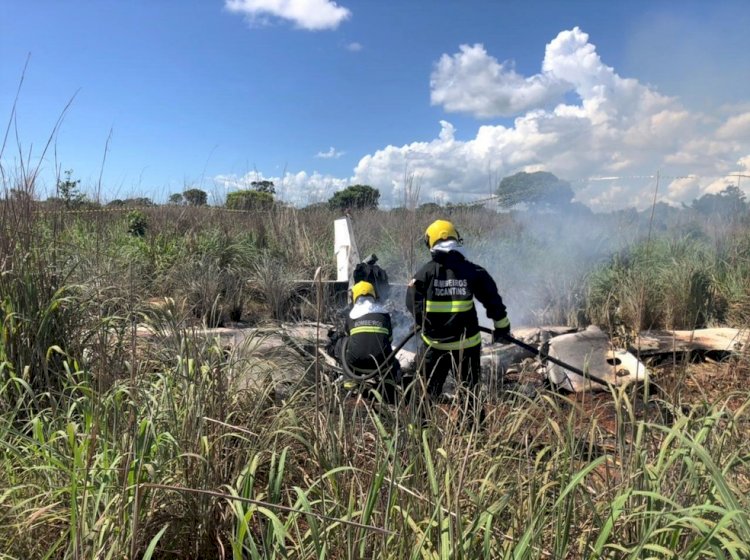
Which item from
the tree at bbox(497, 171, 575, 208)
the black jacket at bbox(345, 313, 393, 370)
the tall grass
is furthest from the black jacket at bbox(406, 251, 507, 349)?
the tree at bbox(497, 171, 575, 208)

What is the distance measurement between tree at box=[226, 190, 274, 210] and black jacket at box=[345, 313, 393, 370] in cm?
774

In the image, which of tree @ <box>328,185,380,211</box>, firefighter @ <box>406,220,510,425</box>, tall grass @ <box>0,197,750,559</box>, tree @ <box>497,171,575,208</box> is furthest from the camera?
tree @ <box>328,185,380,211</box>

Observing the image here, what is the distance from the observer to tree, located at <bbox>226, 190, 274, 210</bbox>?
39.1ft

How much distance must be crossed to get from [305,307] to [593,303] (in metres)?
4.22

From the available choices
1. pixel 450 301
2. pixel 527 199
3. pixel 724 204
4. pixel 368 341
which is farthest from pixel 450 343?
pixel 724 204

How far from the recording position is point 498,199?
1041cm

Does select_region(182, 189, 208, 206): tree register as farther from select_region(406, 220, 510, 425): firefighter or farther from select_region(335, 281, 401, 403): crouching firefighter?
select_region(406, 220, 510, 425): firefighter

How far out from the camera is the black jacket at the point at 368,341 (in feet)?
14.4

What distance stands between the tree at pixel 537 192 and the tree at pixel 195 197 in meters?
6.44

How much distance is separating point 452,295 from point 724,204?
9964mm

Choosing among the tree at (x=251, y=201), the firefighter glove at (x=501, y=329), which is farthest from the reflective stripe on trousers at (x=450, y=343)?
the tree at (x=251, y=201)

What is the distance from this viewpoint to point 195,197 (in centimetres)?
1136

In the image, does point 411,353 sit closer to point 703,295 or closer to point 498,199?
point 703,295

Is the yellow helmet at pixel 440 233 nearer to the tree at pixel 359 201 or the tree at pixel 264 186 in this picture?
the tree at pixel 264 186
